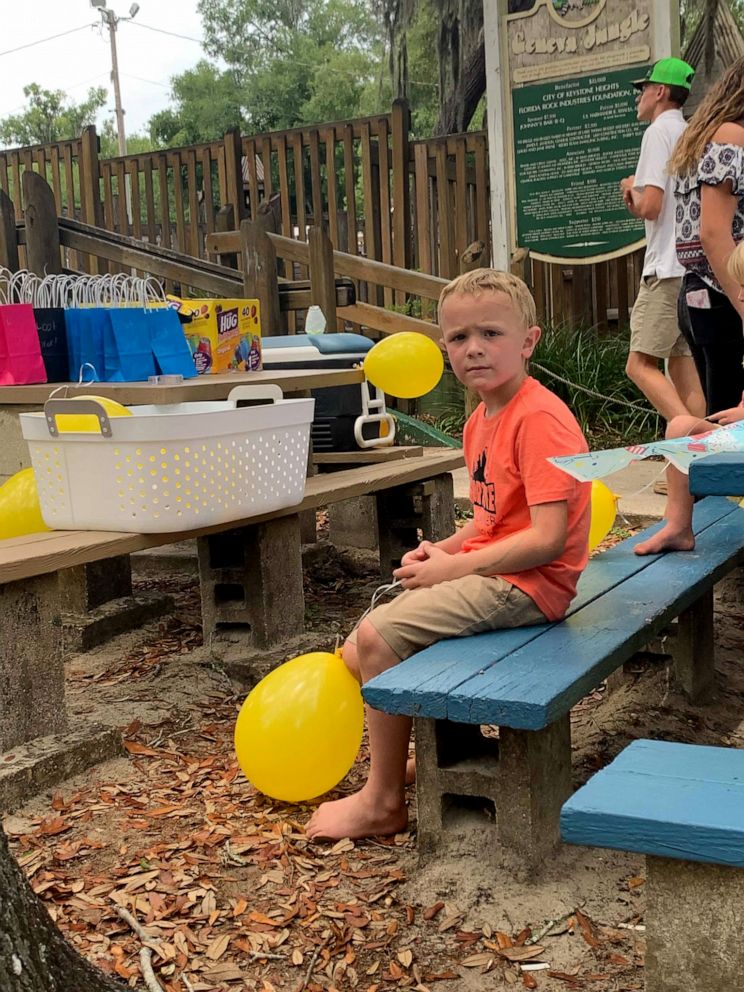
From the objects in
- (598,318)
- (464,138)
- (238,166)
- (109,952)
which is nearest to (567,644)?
(109,952)

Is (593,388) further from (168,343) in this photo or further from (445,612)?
(445,612)

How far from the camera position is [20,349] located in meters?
4.18

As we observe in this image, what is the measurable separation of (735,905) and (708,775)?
20cm

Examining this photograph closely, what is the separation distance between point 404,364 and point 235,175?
651 cm

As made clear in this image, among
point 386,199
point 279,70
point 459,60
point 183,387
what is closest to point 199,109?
point 279,70

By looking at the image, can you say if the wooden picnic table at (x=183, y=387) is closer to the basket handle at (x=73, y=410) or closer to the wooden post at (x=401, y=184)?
the basket handle at (x=73, y=410)

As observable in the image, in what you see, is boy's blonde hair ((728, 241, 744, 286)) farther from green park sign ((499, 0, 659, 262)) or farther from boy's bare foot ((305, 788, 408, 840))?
green park sign ((499, 0, 659, 262))

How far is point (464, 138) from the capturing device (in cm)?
907

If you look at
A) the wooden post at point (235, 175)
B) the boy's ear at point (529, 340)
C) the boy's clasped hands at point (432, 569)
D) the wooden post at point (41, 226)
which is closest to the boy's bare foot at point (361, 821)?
the boy's clasped hands at point (432, 569)

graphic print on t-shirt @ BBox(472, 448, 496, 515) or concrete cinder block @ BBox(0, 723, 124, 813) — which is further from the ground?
graphic print on t-shirt @ BBox(472, 448, 496, 515)

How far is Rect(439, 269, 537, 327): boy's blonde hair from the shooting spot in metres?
2.62

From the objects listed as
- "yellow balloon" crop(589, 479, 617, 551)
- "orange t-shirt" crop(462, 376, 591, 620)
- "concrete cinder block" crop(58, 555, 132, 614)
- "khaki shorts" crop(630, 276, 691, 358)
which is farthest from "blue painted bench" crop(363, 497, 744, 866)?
"concrete cinder block" crop(58, 555, 132, 614)

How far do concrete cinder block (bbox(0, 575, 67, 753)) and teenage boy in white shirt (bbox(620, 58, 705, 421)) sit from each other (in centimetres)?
234

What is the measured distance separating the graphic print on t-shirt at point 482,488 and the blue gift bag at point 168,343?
1.69 m
